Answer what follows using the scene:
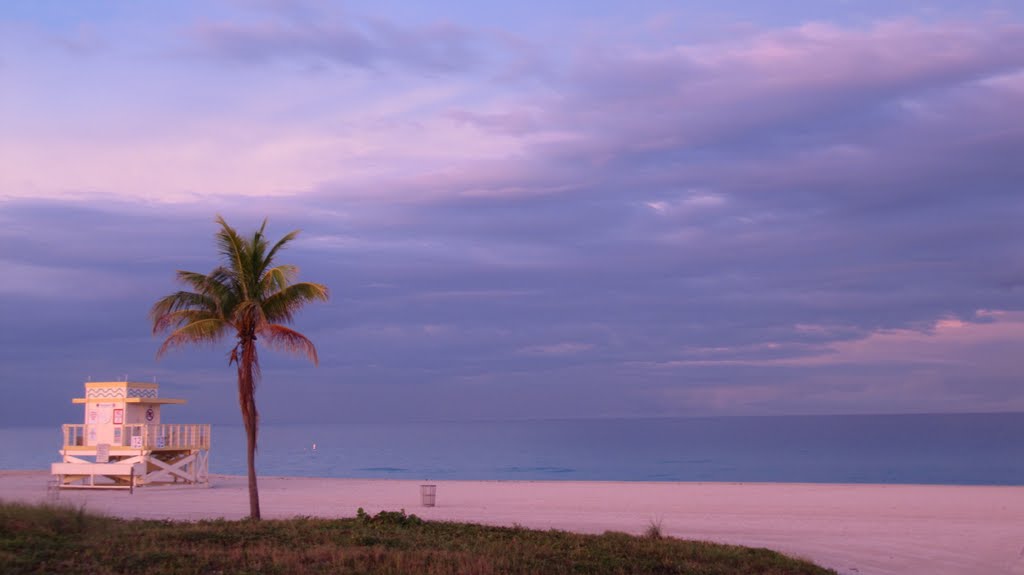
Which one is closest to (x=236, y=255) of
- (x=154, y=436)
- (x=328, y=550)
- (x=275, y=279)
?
(x=275, y=279)

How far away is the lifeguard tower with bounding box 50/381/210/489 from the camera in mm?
34281

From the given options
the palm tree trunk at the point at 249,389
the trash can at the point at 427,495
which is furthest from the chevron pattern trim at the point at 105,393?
the palm tree trunk at the point at 249,389

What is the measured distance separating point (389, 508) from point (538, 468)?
53.3 m

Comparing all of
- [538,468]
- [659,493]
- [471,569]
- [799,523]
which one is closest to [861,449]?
[538,468]

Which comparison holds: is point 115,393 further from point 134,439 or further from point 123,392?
point 134,439

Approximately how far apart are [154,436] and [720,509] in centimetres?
2091

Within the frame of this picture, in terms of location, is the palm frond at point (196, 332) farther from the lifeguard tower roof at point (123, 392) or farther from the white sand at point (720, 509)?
the lifeguard tower roof at point (123, 392)

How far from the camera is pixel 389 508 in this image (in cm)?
2650

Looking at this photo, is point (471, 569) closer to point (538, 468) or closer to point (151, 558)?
point (151, 558)

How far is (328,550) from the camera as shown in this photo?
12461 mm

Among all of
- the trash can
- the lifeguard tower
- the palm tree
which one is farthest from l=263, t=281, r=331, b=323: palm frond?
the lifeguard tower

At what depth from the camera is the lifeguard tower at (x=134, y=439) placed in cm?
3428

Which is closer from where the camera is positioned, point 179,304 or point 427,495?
point 179,304

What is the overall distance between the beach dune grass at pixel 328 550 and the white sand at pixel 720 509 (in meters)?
3.35
